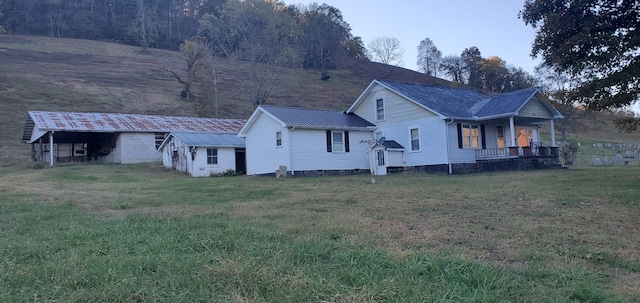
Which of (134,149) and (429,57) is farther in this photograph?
(429,57)

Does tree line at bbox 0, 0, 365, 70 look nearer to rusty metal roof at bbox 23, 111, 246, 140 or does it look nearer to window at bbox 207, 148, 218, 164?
rusty metal roof at bbox 23, 111, 246, 140

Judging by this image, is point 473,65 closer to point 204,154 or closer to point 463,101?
point 463,101

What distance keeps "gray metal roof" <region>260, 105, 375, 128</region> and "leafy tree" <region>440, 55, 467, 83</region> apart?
6145cm

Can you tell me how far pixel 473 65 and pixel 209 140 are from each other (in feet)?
209

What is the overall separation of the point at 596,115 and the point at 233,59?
167 feet

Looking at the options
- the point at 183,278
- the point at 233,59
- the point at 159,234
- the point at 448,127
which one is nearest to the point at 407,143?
the point at 448,127

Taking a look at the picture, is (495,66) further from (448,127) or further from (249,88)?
(448,127)

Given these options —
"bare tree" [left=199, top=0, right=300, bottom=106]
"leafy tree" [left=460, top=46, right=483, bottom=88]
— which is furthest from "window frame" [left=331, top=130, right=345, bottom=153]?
"leafy tree" [left=460, top=46, right=483, bottom=88]

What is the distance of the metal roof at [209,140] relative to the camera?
26517 mm

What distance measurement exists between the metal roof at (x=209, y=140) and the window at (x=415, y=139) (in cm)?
1038

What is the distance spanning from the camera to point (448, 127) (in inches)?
898

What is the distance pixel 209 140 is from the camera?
27.5m

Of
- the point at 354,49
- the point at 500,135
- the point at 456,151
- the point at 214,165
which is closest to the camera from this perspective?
the point at 456,151

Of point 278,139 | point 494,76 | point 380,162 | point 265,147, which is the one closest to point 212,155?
point 265,147
